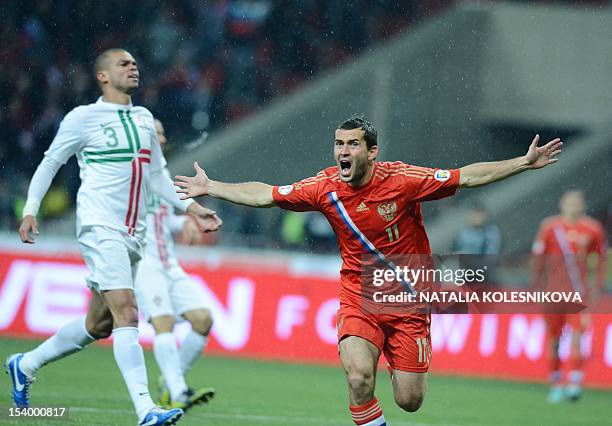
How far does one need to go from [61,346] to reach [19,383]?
1.22ft

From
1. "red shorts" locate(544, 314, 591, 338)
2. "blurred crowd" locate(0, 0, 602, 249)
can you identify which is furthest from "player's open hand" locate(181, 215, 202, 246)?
"blurred crowd" locate(0, 0, 602, 249)

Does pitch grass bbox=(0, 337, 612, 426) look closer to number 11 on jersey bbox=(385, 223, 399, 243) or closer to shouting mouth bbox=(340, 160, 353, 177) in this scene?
number 11 on jersey bbox=(385, 223, 399, 243)

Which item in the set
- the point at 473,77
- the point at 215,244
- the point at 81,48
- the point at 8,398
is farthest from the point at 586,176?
the point at 8,398

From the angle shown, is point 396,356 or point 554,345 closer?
point 396,356

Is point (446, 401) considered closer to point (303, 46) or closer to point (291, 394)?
point (291, 394)

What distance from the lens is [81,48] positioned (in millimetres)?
17719

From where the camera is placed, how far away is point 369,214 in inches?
254

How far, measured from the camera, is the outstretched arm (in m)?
6.51

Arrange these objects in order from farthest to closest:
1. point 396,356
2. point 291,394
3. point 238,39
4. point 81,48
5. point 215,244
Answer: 1. point 238,39
2. point 81,48
3. point 215,244
4. point 291,394
5. point 396,356

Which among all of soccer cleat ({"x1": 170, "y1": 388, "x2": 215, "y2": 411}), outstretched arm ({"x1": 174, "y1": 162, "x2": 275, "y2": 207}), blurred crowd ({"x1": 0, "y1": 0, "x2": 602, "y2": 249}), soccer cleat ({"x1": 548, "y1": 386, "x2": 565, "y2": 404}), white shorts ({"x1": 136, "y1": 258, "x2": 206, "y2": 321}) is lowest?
soccer cleat ({"x1": 548, "y1": 386, "x2": 565, "y2": 404})

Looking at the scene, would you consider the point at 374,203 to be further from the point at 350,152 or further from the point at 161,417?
the point at 161,417

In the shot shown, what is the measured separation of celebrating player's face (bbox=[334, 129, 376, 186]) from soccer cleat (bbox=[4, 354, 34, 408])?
2.47 m

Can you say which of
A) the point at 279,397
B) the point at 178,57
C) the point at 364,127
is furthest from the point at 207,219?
the point at 178,57

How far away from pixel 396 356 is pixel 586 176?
1232cm
